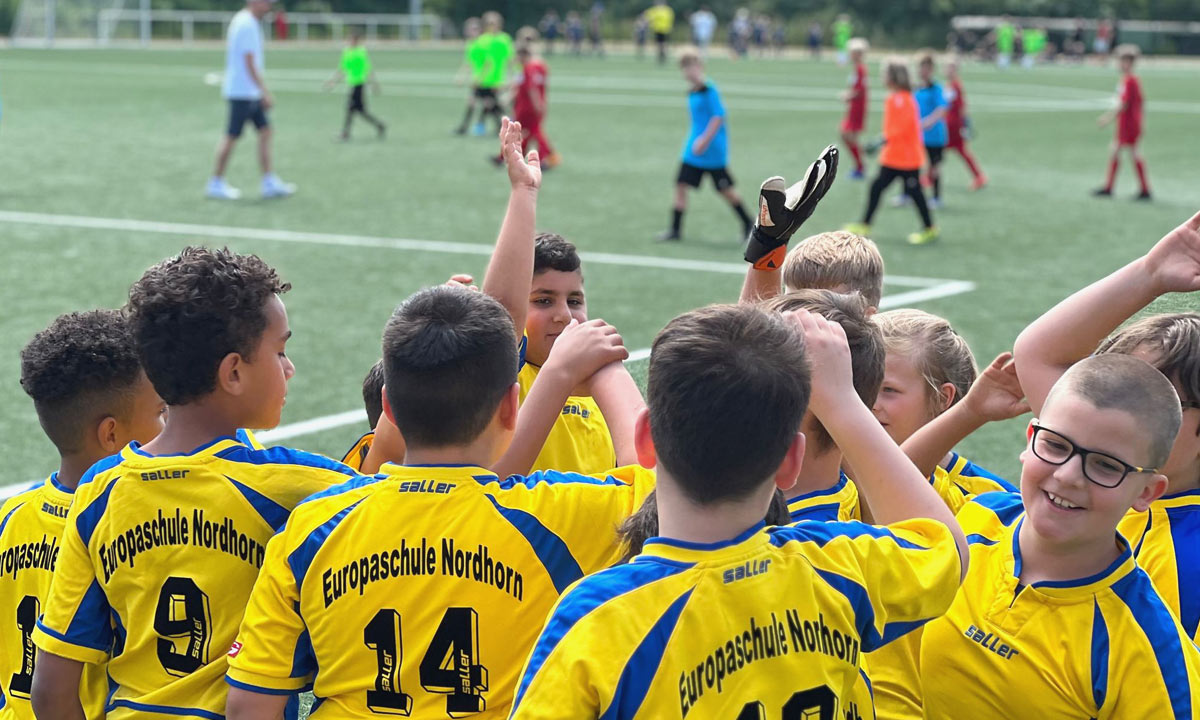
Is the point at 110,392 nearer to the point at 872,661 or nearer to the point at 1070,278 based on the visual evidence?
the point at 872,661

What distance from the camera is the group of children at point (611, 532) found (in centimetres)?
218

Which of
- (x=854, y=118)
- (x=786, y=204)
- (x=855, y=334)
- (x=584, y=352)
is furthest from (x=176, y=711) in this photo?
(x=854, y=118)

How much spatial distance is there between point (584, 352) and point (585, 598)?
2.86 feet

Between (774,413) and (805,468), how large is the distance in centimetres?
66

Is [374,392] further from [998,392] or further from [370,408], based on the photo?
[998,392]

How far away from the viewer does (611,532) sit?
261 centimetres

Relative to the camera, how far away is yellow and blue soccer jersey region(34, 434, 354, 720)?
110 inches

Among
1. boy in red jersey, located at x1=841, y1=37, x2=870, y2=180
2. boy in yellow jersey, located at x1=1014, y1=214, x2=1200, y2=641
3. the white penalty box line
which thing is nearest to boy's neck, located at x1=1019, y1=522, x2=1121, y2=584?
boy in yellow jersey, located at x1=1014, y1=214, x2=1200, y2=641

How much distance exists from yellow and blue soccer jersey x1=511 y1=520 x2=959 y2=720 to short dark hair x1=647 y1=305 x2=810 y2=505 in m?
0.12

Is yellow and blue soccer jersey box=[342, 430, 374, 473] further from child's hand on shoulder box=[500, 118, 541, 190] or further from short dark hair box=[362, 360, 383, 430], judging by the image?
child's hand on shoulder box=[500, 118, 541, 190]

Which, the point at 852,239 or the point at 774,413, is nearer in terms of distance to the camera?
the point at 774,413

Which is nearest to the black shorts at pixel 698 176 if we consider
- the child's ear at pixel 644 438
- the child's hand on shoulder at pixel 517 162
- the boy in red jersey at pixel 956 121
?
the boy in red jersey at pixel 956 121

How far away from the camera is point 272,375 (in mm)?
2953

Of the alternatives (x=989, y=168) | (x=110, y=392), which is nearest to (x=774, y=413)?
(x=110, y=392)
